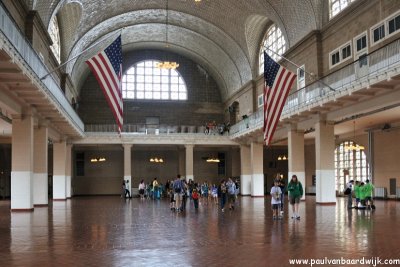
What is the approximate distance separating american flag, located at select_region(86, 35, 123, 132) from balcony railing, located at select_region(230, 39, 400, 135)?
961 cm

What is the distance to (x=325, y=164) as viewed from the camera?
1019 inches

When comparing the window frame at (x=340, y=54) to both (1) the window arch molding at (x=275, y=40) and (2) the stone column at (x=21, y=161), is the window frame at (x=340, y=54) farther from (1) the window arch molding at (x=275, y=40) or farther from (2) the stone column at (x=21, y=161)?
(2) the stone column at (x=21, y=161)

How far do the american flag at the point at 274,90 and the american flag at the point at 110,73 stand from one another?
19.3 ft

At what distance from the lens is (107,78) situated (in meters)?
15.5

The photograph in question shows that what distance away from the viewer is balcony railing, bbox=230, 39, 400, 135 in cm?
1811

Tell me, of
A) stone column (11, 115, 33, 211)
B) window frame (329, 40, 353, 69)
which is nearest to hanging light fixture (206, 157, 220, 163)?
window frame (329, 40, 353, 69)

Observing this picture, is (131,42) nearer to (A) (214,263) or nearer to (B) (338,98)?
(B) (338,98)

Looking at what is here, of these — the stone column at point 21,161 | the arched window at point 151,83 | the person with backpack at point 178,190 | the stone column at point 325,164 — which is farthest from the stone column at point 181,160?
the person with backpack at point 178,190

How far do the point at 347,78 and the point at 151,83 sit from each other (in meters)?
30.3

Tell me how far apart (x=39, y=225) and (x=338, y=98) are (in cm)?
1349

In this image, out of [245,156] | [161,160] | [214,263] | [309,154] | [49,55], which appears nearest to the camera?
[214,263]

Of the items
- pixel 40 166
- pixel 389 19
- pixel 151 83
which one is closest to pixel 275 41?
pixel 389 19

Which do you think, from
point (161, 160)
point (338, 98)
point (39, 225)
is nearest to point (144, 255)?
point (39, 225)

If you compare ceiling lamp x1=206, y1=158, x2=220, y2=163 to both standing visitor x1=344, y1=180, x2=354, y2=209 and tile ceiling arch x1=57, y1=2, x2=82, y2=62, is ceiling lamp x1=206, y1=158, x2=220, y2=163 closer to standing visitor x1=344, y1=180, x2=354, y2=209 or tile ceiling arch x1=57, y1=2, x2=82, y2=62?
tile ceiling arch x1=57, y1=2, x2=82, y2=62
